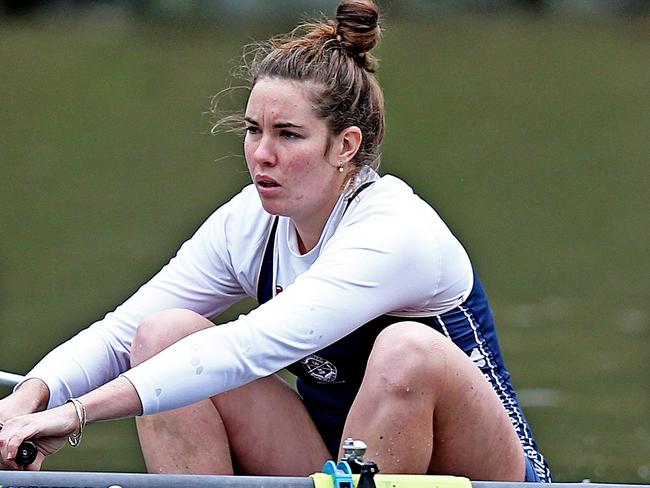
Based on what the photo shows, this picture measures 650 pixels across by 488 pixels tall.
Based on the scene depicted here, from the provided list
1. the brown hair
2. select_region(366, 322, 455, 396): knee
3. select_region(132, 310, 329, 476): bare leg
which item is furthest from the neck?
select_region(366, 322, 455, 396): knee

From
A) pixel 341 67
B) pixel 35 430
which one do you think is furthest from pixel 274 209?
pixel 35 430

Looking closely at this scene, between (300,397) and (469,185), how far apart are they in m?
7.88

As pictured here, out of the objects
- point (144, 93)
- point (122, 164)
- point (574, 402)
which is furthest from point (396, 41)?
point (574, 402)

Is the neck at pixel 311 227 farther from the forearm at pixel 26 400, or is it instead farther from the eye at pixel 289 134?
the forearm at pixel 26 400

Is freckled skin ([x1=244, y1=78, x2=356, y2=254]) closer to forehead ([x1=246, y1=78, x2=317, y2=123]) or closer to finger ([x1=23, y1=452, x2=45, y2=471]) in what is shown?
forehead ([x1=246, y1=78, x2=317, y2=123])

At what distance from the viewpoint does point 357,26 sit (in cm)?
279

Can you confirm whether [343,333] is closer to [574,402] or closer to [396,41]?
[574,402]

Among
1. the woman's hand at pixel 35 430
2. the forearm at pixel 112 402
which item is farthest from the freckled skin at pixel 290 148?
the woman's hand at pixel 35 430

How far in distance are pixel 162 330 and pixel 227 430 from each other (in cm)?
25

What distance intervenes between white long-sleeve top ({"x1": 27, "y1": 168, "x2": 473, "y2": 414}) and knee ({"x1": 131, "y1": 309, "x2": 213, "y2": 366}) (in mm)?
121

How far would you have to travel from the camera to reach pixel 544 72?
17453 mm

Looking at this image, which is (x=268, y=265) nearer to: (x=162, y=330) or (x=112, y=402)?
(x=162, y=330)

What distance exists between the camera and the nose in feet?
8.80

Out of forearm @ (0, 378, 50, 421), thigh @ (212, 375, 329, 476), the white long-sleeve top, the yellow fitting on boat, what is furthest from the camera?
thigh @ (212, 375, 329, 476)
